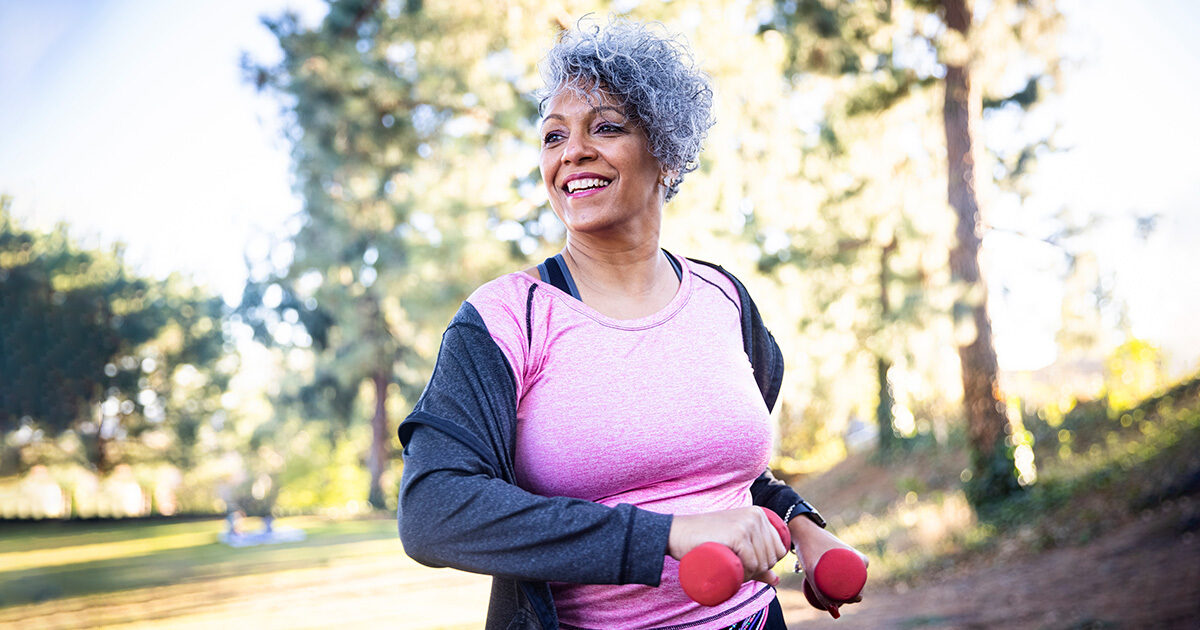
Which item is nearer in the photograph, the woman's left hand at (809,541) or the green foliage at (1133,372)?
the woman's left hand at (809,541)

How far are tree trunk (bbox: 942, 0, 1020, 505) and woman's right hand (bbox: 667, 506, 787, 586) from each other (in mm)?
8970

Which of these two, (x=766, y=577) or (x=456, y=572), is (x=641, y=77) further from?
(x=456, y=572)

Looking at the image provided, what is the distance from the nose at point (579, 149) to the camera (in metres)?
1.49

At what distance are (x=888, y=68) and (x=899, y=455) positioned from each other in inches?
318

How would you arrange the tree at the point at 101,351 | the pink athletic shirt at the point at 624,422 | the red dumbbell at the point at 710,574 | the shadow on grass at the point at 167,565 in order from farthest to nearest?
the tree at the point at 101,351 → the shadow on grass at the point at 167,565 → the pink athletic shirt at the point at 624,422 → the red dumbbell at the point at 710,574

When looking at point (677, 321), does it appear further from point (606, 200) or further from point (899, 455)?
point (899, 455)

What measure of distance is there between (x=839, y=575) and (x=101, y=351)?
71.4 feet

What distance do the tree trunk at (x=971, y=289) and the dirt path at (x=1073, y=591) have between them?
190cm

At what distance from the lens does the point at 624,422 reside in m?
1.28

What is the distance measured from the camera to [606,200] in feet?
4.93

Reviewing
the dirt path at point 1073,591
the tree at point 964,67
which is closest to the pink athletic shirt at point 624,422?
the dirt path at point 1073,591

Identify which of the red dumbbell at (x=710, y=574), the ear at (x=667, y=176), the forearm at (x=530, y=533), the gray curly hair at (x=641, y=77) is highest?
the gray curly hair at (x=641, y=77)

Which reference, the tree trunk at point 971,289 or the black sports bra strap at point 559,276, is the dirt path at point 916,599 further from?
the black sports bra strap at point 559,276

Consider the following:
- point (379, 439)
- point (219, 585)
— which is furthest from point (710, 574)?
point (379, 439)
